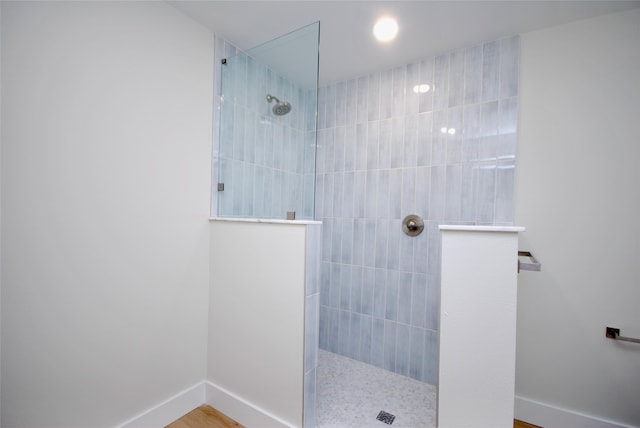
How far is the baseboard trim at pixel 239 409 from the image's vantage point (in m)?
1.45

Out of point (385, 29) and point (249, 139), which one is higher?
point (385, 29)

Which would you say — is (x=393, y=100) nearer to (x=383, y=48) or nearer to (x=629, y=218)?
(x=383, y=48)

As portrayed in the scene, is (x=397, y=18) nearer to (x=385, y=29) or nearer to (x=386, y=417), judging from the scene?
(x=385, y=29)

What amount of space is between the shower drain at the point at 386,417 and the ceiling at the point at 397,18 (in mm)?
2379

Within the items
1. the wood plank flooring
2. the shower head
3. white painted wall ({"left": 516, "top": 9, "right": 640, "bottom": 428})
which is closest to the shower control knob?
white painted wall ({"left": 516, "top": 9, "right": 640, "bottom": 428})

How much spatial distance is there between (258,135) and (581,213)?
200 centimetres

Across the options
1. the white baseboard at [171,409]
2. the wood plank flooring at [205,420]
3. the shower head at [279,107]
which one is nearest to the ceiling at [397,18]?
the shower head at [279,107]

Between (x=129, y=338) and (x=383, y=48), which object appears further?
(x=383, y=48)

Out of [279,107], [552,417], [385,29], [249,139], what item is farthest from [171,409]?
[385,29]

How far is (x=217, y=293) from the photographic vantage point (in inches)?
67.7

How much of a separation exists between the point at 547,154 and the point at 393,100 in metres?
1.08

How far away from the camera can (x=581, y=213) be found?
1.57 meters

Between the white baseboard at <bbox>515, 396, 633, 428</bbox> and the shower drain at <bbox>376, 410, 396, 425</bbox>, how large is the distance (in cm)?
80

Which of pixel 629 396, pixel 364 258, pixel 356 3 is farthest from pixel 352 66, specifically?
pixel 629 396
